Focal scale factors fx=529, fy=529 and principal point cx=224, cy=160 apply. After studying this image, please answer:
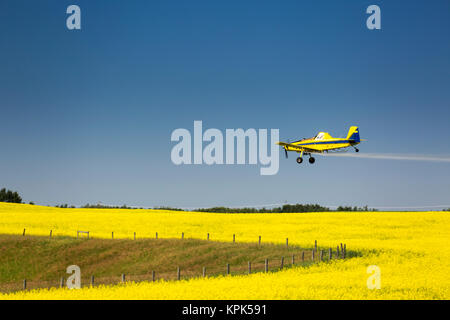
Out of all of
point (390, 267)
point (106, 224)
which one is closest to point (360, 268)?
point (390, 267)

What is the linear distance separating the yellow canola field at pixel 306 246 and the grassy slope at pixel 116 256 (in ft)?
17.9

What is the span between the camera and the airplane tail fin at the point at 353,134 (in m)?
31.2

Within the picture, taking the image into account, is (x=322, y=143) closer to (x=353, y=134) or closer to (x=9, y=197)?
(x=353, y=134)

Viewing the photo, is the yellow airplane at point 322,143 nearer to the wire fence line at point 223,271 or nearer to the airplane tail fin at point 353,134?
the airplane tail fin at point 353,134

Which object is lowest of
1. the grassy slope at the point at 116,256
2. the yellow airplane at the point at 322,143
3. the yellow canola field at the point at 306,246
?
the grassy slope at the point at 116,256

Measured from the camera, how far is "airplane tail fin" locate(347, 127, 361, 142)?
102ft

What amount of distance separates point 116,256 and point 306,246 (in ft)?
62.8

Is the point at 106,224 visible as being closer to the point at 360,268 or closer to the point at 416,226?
the point at 416,226

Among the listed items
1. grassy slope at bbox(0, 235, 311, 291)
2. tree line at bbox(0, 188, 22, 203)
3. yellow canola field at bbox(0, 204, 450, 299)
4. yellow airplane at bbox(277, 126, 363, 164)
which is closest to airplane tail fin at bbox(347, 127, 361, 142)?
yellow airplane at bbox(277, 126, 363, 164)

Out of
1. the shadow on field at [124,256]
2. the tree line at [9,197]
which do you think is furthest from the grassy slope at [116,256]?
the tree line at [9,197]

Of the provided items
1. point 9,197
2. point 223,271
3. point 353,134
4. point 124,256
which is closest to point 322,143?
point 353,134

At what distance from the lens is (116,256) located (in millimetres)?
53656
